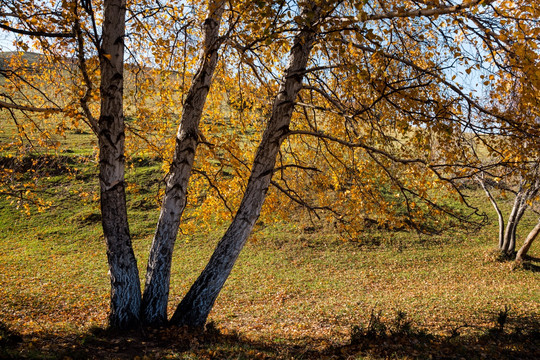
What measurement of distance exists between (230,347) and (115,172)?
2.85m

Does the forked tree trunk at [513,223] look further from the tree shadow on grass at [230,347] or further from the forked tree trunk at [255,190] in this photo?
the forked tree trunk at [255,190]

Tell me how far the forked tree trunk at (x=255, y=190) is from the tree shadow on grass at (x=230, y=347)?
380 mm

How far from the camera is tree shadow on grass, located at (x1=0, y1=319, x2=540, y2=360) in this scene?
3.69 m

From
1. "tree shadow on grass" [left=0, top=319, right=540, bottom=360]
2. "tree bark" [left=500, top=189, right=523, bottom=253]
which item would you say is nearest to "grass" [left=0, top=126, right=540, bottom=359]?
"tree shadow on grass" [left=0, top=319, right=540, bottom=360]

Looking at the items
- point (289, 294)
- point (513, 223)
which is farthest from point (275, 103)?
point (513, 223)

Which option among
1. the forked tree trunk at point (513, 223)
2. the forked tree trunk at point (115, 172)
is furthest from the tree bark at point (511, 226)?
the forked tree trunk at point (115, 172)

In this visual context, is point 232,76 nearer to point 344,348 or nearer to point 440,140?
point 440,140

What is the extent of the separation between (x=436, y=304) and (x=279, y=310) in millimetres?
4722

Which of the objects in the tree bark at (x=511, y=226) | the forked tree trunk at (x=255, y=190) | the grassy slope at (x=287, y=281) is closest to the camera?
the forked tree trunk at (x=255, y=190)

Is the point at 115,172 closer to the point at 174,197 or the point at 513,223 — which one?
the point at 174,197

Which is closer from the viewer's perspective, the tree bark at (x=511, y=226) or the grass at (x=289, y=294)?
the grass at (x=289, y=294)

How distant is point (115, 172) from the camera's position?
4320 millimetres

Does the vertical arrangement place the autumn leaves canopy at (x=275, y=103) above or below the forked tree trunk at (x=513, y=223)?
above

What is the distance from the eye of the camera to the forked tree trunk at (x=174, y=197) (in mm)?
4766
